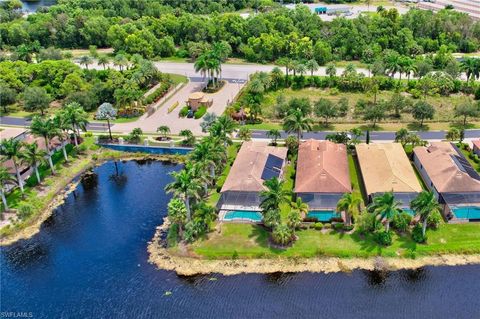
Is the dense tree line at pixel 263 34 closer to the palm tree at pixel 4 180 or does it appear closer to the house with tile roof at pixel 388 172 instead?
the house with tile roof at pixel 388 172

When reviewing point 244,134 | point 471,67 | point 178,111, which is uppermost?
point 471,67

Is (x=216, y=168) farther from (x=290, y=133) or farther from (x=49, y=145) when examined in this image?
(x=49, y=145)

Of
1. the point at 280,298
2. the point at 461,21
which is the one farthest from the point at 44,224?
the point at 461,21

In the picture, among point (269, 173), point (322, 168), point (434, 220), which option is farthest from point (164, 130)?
point (434, 220)

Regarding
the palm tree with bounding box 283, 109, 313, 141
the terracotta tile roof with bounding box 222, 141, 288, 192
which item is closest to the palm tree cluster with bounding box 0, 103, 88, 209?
the terracotta tile roof with bounding box 222, 141, 288, 192

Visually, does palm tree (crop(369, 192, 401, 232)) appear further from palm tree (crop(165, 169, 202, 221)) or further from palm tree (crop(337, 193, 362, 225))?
palm tree (crop(165, 169, 202, 221))

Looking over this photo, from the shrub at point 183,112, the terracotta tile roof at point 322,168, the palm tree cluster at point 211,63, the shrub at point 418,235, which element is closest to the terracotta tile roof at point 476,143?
the terracotta tile roof at point 322,168

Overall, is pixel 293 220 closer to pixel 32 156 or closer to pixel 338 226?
pixel 338 226
